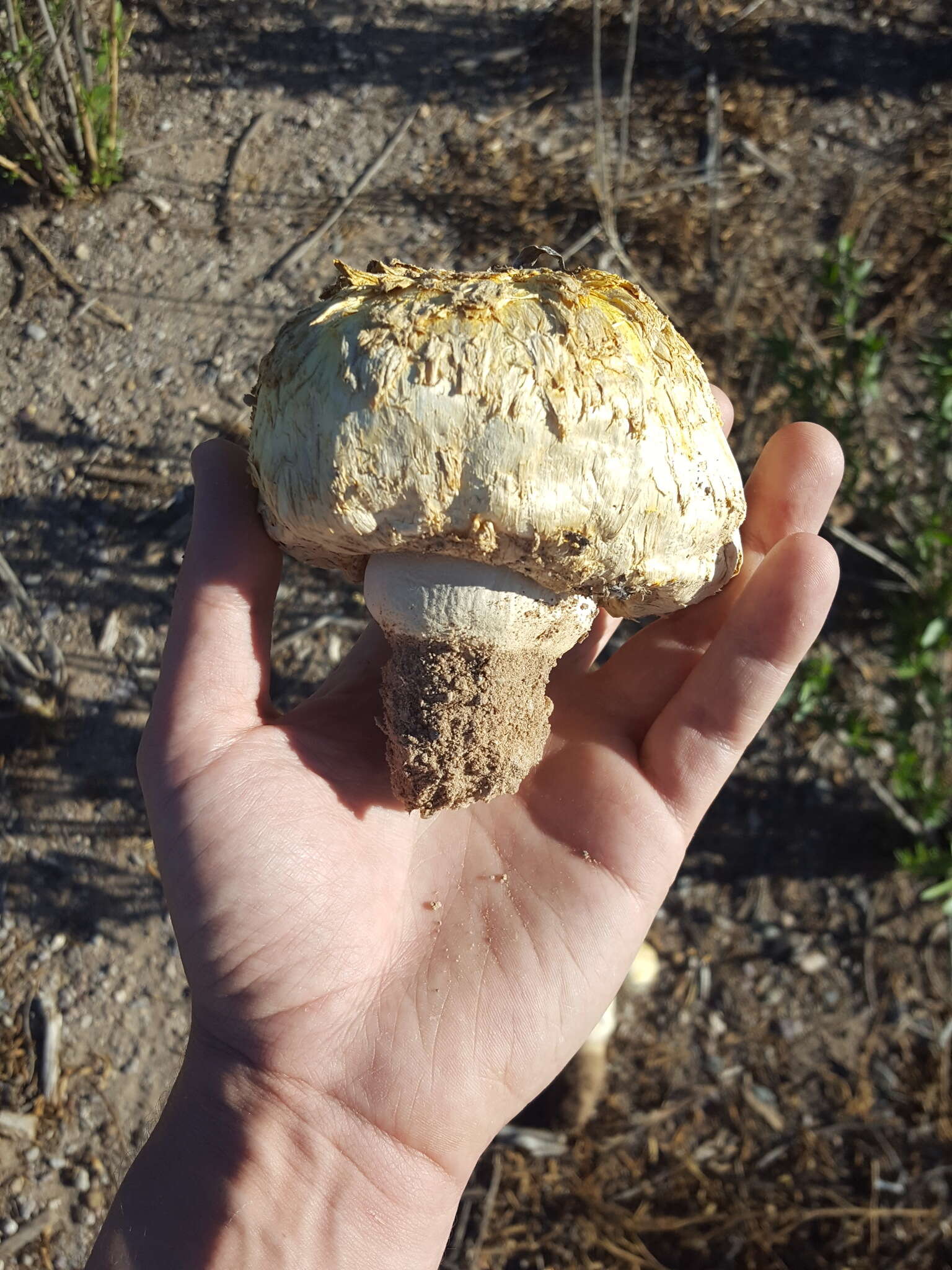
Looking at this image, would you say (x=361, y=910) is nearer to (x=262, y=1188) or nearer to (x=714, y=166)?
(x=262, y=1188)

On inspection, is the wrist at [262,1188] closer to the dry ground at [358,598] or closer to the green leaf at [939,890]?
the dry ground at [358,598]

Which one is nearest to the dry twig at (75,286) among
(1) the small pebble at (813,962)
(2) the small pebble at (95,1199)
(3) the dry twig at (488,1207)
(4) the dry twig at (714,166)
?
(4) the dry twig at (714,166)

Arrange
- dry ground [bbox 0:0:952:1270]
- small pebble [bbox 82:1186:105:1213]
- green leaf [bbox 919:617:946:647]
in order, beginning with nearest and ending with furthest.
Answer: green leaf [bbox 919:617:946:647], small pebble [bbox 82:1186:105:1213], dry ground [bbox 0:0:952:1270]

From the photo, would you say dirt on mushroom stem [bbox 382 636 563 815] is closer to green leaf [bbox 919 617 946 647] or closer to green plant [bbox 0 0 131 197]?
green leaf [bbox 919 617 946 647]

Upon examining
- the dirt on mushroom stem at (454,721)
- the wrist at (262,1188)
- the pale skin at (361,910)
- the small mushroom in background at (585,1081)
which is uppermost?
the dirt on mushroom stem at (454,721)

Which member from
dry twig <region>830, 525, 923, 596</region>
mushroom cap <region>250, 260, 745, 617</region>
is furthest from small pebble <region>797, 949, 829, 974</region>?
mushroom cap <region>250, 260, 745, 617</region>

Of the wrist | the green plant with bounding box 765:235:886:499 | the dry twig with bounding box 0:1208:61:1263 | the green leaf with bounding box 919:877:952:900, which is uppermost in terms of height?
the green plant with bounding box 765:235:886:499
